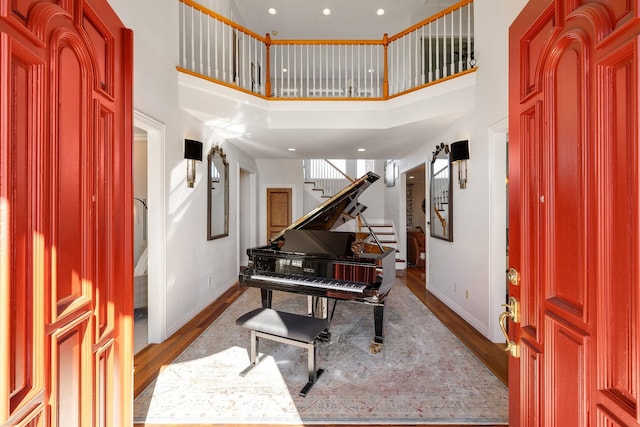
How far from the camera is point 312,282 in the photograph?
8.48 ft

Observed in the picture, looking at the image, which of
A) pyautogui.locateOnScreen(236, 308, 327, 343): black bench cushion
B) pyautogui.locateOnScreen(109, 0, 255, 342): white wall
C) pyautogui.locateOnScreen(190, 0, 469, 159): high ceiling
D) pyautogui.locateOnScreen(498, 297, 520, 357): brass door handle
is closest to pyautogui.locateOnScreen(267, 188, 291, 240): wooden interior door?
pyautogui.locateOnScreen(190, 0, 469, 159): high ceiling

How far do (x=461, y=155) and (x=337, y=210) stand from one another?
5.31ft

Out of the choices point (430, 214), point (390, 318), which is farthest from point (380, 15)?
point (390, 318)

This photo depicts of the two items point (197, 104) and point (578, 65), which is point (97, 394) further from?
point (197, 104)

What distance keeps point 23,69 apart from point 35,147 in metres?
0.20

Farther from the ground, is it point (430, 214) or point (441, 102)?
point (441, 102)

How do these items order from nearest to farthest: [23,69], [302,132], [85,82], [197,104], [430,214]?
1. [23,69]
2. [85,82]
3. [197,104]
4. [302,132]
5. [430,214]

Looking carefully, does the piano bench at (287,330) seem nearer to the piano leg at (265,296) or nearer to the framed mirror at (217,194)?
the piano leg at (265,296)

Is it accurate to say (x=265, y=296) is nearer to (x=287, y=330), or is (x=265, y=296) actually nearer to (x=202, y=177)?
(x=287, y=330)

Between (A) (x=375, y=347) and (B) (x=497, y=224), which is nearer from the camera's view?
(A) (x=375, y=347)

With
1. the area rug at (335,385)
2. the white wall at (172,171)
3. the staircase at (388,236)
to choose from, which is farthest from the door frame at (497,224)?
the staircase at (388,236)

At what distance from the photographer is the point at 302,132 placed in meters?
4.20

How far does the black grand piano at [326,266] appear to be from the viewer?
2479mm

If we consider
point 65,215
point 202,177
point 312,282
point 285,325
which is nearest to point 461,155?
point 312,282
